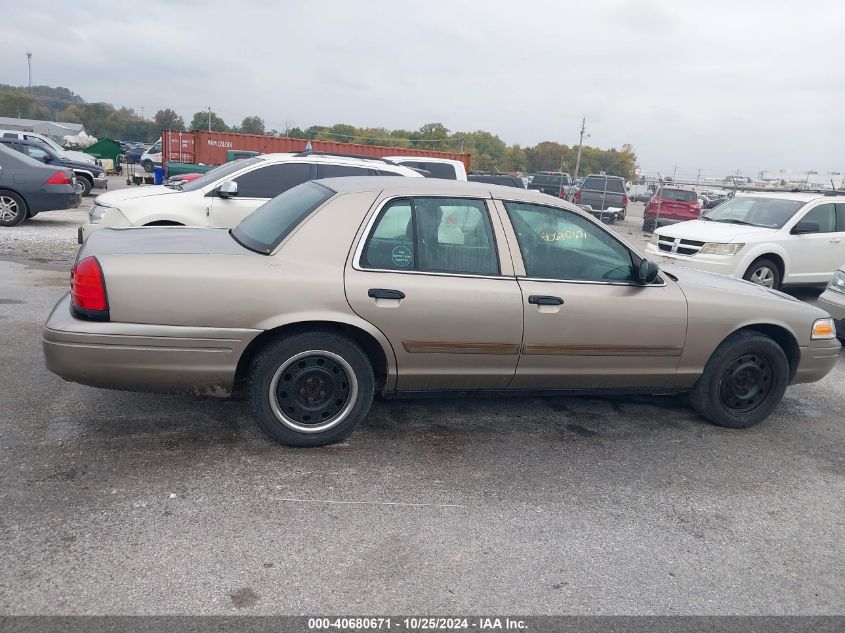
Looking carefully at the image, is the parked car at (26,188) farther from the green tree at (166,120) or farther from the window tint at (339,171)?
the green tree at (166,120)

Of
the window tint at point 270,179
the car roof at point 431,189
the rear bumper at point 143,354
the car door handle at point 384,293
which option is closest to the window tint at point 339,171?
the window tint at point 270,179

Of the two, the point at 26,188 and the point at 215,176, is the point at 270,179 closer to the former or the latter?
the point at 215,176

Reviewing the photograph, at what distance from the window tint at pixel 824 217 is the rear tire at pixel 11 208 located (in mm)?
12777

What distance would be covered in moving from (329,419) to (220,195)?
517cm

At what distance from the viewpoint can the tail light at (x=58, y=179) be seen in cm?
1244

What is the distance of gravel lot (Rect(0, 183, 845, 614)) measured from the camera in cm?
296

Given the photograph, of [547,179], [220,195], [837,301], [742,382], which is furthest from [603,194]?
[742,382]

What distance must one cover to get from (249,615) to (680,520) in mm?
2241

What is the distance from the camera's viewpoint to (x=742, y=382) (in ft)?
16.8

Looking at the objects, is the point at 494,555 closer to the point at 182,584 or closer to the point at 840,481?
the point at 182,584

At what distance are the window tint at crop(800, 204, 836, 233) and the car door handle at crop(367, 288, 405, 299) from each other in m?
8.92

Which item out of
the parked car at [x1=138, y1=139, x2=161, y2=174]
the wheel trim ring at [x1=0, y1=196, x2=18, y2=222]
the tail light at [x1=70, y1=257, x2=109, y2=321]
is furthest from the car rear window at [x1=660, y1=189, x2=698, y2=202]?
the tail light at [x1=70, y1=257, x2=109, y2=321]

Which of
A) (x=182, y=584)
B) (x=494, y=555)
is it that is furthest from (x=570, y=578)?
(x=182, y=584)

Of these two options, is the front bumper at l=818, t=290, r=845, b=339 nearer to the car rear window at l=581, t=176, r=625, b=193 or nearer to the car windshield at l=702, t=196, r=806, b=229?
the car windshield at l=702, t=196, r=806, b=229
